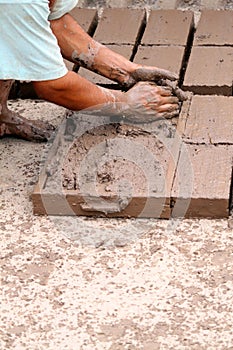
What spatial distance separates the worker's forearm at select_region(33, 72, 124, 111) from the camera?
3.91 metres

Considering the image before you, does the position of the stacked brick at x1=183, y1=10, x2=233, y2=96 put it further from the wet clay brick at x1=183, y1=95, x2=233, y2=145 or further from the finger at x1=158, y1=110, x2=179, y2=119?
the finger at x1=158, y1=110, x2=179, y2=119

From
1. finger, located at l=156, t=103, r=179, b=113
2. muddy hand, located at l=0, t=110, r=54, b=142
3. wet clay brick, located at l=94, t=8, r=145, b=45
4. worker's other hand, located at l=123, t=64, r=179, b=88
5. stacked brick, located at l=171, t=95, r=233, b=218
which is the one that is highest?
worker's other hand, located at l=123, t=64, r=179, b=88

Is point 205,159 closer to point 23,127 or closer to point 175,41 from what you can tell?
point 23,127

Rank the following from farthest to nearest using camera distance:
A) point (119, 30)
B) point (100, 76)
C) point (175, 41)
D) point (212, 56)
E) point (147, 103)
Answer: point (119, 30) < point (175, 41) < point (212, 56) < point (100, 76) < point (147, 103)

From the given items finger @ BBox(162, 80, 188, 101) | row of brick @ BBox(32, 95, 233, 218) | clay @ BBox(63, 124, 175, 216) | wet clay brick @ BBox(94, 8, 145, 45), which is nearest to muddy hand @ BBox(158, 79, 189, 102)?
finger @ BBox(162, 80, 188, 101)

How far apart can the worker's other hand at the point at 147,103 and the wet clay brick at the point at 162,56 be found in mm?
475

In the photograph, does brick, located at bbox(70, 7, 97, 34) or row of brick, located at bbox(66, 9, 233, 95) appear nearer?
row of brick, located at bbox(66, 9, 233, 95)

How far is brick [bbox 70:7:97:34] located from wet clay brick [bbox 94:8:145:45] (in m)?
0.05

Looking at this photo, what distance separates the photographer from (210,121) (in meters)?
4.29

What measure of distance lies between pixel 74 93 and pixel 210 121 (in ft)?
2.48

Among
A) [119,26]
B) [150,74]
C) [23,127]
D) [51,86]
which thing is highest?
[51,86]

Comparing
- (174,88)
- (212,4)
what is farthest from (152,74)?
(212,4)

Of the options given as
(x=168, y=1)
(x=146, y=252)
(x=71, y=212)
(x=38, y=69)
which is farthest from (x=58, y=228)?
(x=168, y=1)

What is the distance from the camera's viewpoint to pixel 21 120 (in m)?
4.49
